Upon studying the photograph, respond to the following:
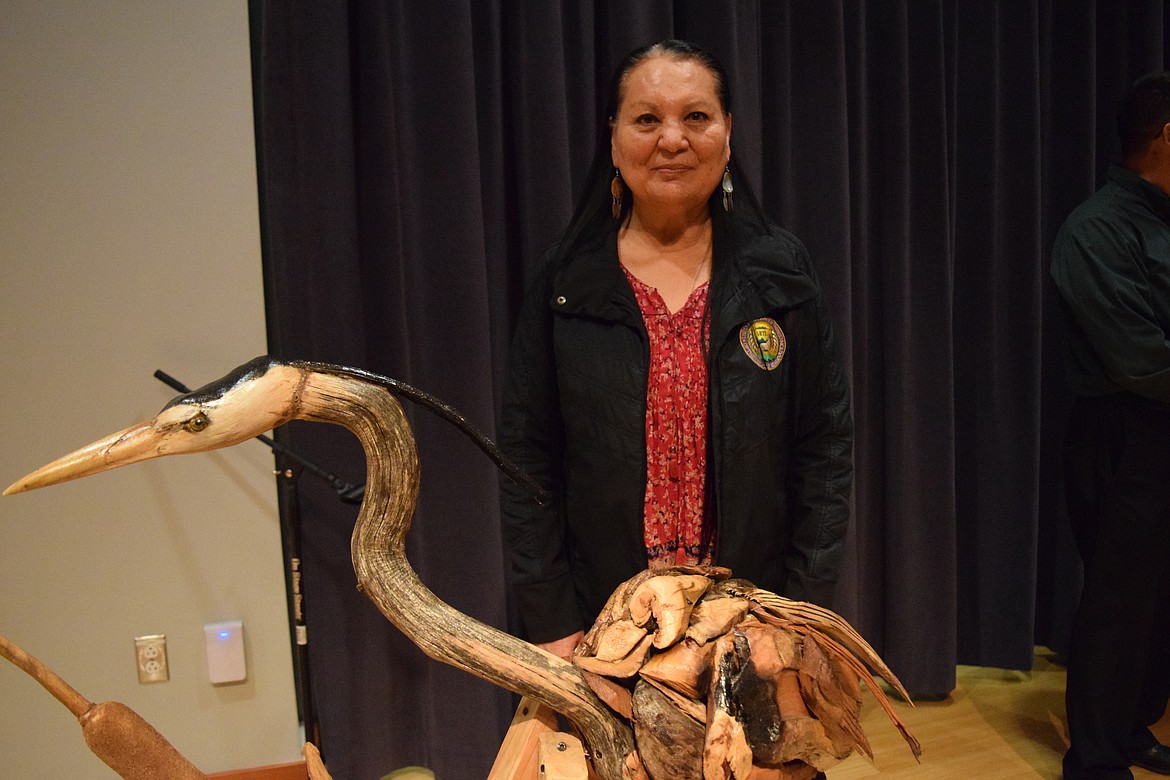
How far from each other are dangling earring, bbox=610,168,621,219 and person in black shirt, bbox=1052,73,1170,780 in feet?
3.91

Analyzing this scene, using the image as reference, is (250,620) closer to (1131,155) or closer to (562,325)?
(562,325)

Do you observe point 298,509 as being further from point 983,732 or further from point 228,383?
point 983,732

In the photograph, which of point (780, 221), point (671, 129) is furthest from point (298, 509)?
point (780, 221)

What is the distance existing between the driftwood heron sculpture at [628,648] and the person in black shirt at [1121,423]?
1298 millimetres

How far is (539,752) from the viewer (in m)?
0.95

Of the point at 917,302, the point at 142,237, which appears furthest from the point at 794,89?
the point at 142,237

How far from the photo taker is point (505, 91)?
76.4 inches

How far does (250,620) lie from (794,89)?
5.99 ft

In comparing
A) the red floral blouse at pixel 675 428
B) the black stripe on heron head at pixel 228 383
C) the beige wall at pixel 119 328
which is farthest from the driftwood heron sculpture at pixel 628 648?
the beige wall at pixel 119 328

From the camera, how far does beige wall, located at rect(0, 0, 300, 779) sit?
1.73 metres

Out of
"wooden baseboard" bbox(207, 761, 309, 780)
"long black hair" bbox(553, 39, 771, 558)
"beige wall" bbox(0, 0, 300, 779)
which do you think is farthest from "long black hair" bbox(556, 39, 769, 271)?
"wooden baseboard" bbox(207, 761, 309, 780)

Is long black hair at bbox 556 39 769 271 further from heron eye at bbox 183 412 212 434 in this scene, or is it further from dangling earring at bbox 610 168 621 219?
heron eye at bbox 183 412 212 434

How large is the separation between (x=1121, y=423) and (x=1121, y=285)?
32 centimetres

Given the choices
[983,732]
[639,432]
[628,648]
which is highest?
[639,432]
